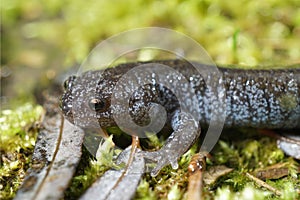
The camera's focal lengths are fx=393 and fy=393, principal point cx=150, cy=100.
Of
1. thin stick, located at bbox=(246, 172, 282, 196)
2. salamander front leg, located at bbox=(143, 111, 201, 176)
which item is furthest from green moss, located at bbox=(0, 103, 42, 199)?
thin stick, located at bbox=(246, 172, 282, 196)

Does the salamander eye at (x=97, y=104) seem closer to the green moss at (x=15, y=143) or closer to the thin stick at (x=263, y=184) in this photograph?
the green moss at (x=15, y=143)

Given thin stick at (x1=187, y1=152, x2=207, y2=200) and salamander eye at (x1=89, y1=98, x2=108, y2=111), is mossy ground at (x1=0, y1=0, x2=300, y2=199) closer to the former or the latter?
thin stick at (x1=187, y1=152, x2=207, y2=200)

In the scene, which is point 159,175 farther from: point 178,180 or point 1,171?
point 1,171

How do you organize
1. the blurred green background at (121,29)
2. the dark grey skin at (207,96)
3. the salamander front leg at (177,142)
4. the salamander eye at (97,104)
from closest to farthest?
1. the salamander front leg at (177,142)
2. the salamander eye at (97,104)
3. the dark grey skin at (207,96)
4. the blurred green background at (121,29)

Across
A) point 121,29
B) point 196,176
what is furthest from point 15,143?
point 121,29

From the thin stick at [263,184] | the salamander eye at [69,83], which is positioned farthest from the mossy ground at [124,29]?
the salamander eye at [69,83]

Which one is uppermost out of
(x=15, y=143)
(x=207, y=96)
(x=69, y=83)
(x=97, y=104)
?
(x=69, y=83)

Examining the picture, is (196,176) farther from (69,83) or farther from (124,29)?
(124,29)

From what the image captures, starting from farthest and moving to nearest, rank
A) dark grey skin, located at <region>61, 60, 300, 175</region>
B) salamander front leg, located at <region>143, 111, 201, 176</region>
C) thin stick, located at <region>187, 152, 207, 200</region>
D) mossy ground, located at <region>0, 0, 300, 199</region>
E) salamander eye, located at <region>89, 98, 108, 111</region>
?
mossy ground, located at <region>0, 0, 300, 199</region>
dark grey skin, located at <region>61, 60, 300, 175</region>
salamander eye, located at <region>89, 98, 108, 111</region>
salamander front leg, located at <region>143, 111, 201, 176</region>
thin stick, located at <region>187, 152, 207, 200</region>
